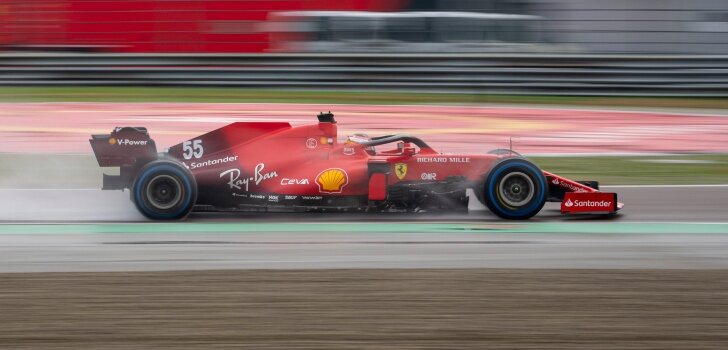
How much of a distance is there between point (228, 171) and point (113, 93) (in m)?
11.8

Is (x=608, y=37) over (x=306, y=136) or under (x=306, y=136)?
over

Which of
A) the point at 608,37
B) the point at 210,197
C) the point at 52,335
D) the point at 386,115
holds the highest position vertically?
the point at 608,37

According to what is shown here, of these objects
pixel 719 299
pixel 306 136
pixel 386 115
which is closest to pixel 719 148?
pixel 386 115

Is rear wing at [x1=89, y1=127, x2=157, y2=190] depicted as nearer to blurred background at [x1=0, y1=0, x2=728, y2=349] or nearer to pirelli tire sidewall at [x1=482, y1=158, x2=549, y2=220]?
blurred background at [x1=0, y1=0, x2=728, y2=349]

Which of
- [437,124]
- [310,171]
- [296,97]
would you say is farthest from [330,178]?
[296,97]

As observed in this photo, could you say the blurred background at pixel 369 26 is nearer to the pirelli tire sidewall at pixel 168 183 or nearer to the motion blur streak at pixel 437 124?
the motion blur streak at pixel 437 124

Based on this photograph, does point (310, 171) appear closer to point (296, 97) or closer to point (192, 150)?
point (192, 150)

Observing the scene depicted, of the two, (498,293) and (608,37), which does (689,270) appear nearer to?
(498,293)

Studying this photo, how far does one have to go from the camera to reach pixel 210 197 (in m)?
8.19

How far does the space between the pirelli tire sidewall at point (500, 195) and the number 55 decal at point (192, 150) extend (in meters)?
2.29

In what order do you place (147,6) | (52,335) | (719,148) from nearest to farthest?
(52,335)
(719,148)
(147,6)

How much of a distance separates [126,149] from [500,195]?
3.00 metres

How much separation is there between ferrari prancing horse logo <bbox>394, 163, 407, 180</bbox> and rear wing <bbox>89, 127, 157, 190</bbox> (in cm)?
193

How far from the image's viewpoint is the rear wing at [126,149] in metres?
8.14
